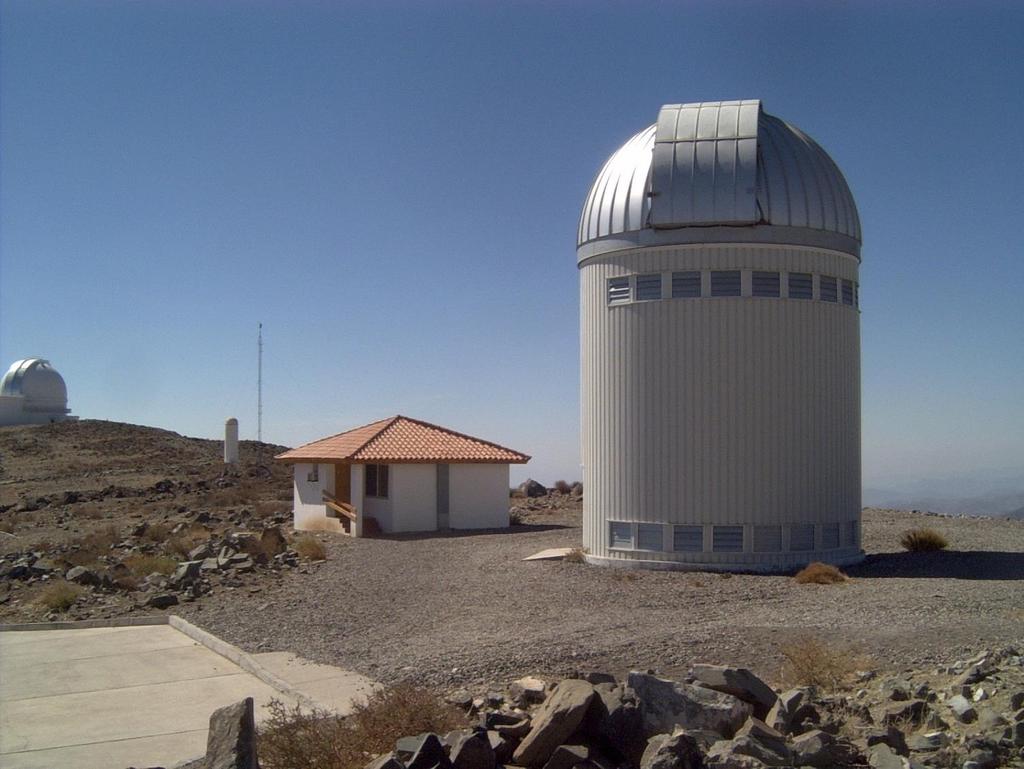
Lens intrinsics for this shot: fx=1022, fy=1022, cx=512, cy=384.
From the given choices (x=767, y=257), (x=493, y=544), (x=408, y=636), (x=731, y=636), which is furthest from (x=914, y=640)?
(x=493, y=544)

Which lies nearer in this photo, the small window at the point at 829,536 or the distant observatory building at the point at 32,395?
the small window at the point at 829,536

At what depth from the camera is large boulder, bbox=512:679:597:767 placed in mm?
6793

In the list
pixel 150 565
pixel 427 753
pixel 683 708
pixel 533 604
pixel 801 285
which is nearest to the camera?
pixel 427 753

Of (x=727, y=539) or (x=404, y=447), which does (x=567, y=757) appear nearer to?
(x=727, y=539)

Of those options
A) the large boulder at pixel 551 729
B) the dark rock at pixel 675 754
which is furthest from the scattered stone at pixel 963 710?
the large boulder at pixel 551 729

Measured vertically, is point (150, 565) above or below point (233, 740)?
below

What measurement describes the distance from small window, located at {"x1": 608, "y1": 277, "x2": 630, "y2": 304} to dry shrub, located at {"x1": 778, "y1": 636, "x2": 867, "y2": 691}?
31.0 feet

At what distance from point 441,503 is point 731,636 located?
709 inches

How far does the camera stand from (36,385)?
6700 cm

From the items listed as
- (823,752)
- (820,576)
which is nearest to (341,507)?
(820,576)

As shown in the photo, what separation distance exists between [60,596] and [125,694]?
6.50 m

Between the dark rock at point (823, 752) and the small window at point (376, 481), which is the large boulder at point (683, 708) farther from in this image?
the small window at point (376, 481)

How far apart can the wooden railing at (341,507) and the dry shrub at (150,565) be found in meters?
7.22

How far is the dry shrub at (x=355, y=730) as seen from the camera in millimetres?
6883
